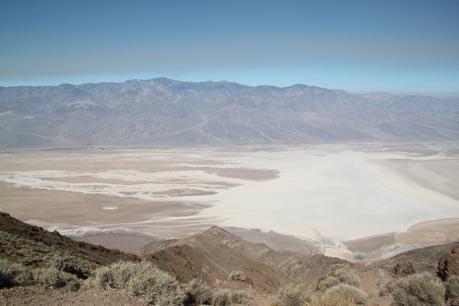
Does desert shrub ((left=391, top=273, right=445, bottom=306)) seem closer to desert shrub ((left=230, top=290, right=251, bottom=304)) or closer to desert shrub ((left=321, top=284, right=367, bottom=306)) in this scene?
desert shrub ((left=321, top=284, right=367, bottom=306))

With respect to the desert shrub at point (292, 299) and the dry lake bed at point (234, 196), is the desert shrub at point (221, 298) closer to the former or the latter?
the desert shrub at point (292, 299)

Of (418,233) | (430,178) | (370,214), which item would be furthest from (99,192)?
(430,178)

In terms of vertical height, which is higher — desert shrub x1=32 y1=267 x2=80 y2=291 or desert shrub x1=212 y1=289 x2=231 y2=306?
desert shrub x1=32 y1=267 x2=80 y2=291

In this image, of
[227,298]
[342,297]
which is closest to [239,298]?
[227,298]

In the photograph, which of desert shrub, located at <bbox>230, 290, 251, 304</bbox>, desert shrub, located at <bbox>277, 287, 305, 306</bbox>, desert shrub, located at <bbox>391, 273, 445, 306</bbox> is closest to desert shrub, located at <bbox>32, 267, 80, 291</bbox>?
desert shrub, located at <bbox>230, 290, 251, 304</bbox>

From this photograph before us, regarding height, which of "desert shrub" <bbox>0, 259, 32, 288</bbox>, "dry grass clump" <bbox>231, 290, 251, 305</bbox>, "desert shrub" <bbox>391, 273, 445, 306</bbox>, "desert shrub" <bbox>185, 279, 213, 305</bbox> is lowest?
"dry grass clump" <bbox>231, 290, 251, 305</bbox>

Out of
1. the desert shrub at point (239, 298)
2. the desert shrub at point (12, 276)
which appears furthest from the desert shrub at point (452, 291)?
the desert shrub at point (12, 276)
